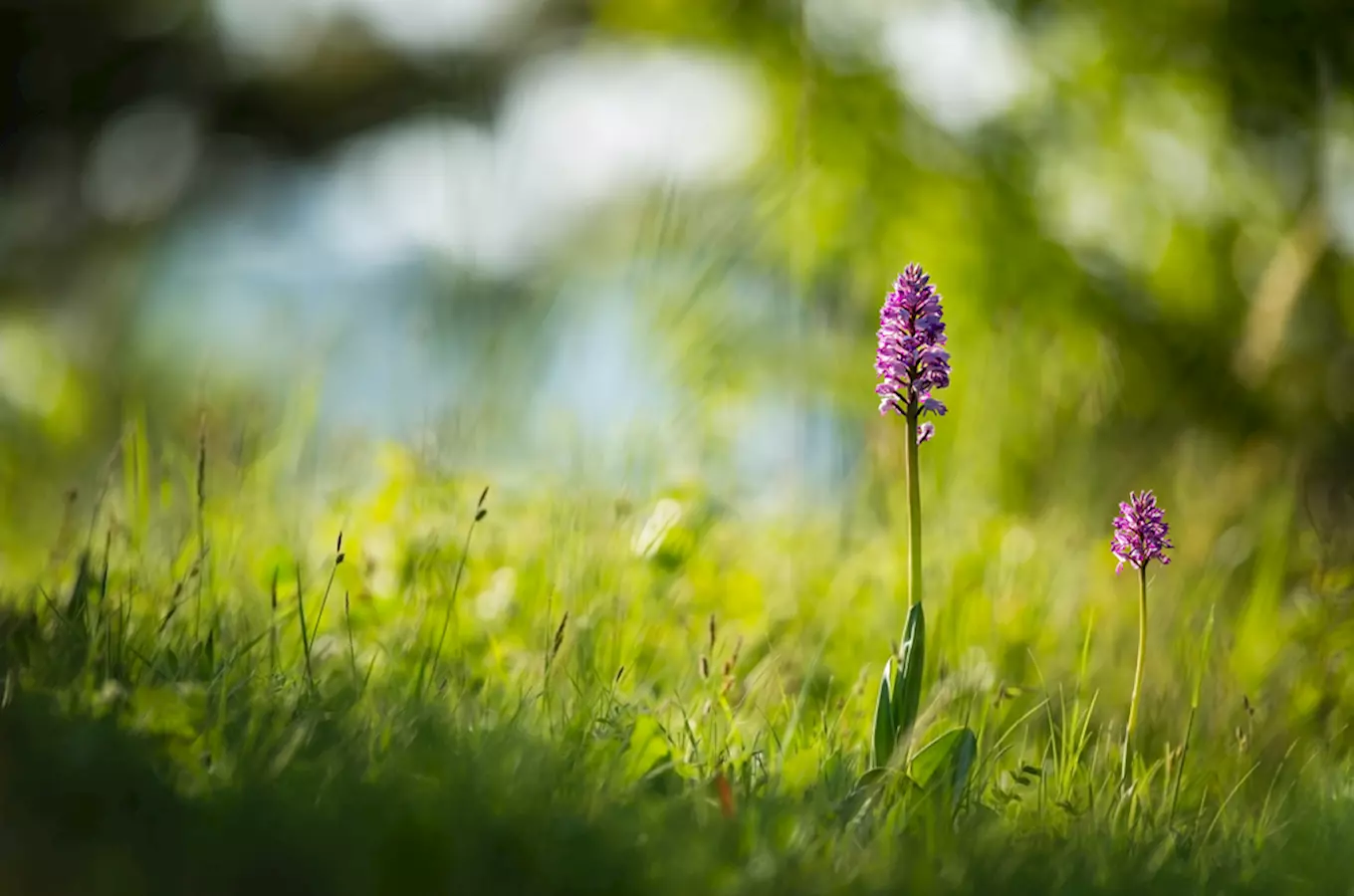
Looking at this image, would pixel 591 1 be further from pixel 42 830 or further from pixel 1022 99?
pixel 42 830

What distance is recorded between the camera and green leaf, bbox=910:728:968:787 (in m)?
1.78

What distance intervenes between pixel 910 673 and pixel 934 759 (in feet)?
0.44

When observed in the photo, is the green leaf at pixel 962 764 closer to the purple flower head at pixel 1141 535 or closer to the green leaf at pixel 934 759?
the green leaf at pixel 934 759

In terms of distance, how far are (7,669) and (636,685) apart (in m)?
1.07

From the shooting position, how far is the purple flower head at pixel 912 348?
Result: 1.74 m

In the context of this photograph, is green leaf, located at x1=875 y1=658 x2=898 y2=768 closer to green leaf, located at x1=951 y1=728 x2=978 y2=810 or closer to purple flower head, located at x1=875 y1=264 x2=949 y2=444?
green leaf, located at x1=951 y1=728 x2=978 y2=810

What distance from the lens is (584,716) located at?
1794mm

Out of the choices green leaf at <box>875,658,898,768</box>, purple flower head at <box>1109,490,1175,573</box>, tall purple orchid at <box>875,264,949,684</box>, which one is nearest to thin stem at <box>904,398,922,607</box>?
tall purple orchid at <box>875,264,949,684</box>

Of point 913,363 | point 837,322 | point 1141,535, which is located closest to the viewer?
point 913,363

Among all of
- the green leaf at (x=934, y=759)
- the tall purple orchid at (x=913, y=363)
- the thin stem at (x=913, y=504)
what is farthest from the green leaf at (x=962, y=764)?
the thin stem at (x=913, y=504)

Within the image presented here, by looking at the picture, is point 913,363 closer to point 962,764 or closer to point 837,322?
point 962,764

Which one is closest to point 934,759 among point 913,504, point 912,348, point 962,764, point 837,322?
point 962,764

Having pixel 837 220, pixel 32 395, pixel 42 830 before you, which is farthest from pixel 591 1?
pixel 42 830

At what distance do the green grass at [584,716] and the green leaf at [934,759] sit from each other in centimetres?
3
